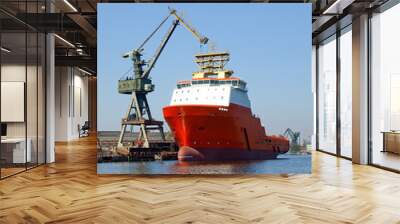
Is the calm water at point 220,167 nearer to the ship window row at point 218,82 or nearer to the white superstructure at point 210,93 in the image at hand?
the white superstructure at point 210,93

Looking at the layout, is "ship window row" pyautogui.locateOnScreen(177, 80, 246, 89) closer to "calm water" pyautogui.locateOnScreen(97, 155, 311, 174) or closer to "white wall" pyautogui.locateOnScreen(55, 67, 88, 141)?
"calm water" pyautogui.locateOnScreen(97, 155, 311, 174)

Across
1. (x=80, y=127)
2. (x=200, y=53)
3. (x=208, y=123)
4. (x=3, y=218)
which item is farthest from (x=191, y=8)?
(x=80, y=127)

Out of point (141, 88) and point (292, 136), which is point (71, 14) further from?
point (292, 136)

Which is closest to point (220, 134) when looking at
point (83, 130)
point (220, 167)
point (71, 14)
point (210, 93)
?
point (220, 167)

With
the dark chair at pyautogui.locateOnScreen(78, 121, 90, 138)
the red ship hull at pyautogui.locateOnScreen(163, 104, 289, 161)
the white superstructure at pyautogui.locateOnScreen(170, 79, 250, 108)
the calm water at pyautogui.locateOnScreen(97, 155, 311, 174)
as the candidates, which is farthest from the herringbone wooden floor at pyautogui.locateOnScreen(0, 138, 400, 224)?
the dark chair at pyautogui.locateOnScreen(78, 121, 90, 138)

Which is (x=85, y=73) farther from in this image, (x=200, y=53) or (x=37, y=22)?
(x=200, y=53)

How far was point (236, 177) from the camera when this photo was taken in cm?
664

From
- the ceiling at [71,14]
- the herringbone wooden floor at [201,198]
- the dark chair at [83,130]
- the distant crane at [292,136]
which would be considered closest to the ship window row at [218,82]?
the distant crane at [292,136]

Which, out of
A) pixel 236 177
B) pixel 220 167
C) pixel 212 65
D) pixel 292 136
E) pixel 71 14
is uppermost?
pixel 71 14

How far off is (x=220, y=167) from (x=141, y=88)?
1727 millimetres

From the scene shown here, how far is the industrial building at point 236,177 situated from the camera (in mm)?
4355

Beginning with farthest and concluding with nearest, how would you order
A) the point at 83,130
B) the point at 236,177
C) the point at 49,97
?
the point at 83,130 < the point at 49,97 < the point at 236,177

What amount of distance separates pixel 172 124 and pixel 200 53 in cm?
118

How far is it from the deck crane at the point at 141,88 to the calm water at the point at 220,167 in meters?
0.33
